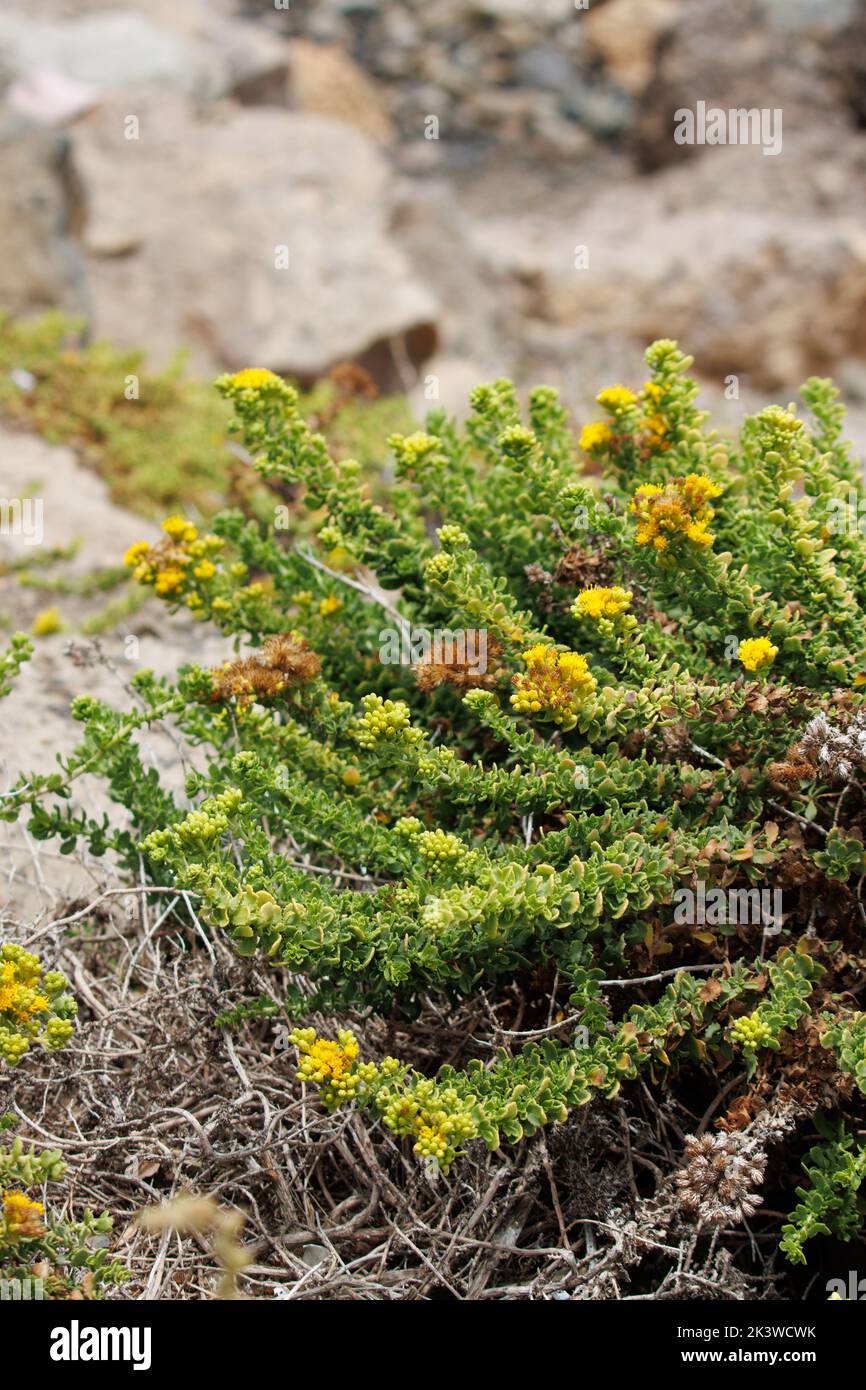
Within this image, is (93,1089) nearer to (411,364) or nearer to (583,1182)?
(583,1182)

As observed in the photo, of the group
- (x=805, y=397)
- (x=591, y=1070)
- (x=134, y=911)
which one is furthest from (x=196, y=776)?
(x=805, y=397)

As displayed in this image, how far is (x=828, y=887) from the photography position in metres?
2.51

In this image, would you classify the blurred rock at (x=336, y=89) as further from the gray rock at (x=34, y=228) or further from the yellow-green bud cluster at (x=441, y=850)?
the yellow-green bud cluster at (x=441, y=850)

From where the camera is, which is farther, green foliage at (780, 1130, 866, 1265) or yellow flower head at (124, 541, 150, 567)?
yellow flower head at (124, 541, 150, 567)

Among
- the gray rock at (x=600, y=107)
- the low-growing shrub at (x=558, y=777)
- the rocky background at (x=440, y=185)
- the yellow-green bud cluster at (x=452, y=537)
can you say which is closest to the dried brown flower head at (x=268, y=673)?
the low-growing shrub at (x=558, y=777)

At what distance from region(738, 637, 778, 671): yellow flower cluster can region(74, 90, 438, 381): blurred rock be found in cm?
450

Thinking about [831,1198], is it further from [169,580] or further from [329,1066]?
[169,580]

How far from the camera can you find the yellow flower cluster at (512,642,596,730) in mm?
2324

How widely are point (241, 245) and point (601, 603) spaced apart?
5159 millimetres

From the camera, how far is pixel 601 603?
241 centimetres

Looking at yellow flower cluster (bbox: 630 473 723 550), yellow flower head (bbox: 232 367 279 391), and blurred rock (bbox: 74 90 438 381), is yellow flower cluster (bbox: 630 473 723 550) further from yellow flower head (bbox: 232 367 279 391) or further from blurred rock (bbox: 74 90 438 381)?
blurred rock (bbox: 74 90 438 381)

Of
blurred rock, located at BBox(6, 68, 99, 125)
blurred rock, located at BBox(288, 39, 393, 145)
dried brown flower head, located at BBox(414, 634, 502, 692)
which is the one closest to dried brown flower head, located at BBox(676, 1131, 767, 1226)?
dried brown flower head, located at BBox(414, 634, 502, 692)
